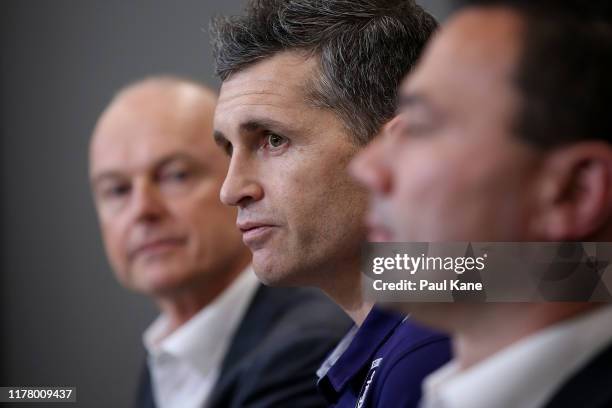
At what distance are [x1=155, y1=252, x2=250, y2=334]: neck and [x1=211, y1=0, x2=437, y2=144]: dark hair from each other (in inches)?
29.3

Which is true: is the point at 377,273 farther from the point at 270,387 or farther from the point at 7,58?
the point at 7,58

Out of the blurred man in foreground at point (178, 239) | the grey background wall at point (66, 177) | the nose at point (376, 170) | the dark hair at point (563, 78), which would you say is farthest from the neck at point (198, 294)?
the dark hair at point (563, 78)

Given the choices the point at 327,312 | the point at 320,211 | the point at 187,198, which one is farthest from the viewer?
the point at 187,198

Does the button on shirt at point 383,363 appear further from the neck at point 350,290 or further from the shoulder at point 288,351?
the shoulder at point 288,351

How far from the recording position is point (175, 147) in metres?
1.79

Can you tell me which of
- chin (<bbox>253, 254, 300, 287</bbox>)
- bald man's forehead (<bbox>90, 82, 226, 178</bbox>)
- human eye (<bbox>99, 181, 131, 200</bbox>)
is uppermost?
bald man's forehead (<bbox>90, 82, 226, 178</bbox>)

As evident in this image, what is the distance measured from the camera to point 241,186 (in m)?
1.09

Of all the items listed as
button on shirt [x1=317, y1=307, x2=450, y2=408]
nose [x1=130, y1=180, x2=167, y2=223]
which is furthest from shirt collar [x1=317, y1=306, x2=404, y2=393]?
nose [x1=130, y1=180, x2=167, y2=223]

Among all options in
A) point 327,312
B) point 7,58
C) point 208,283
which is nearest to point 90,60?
point 7,58

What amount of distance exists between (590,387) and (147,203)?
1.24m

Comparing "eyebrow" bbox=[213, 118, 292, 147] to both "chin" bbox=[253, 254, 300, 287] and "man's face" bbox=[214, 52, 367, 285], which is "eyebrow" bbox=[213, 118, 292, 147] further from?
"chin" bbox=[253, 254, 300, 287]

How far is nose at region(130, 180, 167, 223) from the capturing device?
5.77 feet

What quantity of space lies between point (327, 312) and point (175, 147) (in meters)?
0.48

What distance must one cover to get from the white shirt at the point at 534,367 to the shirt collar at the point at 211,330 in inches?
42.2
